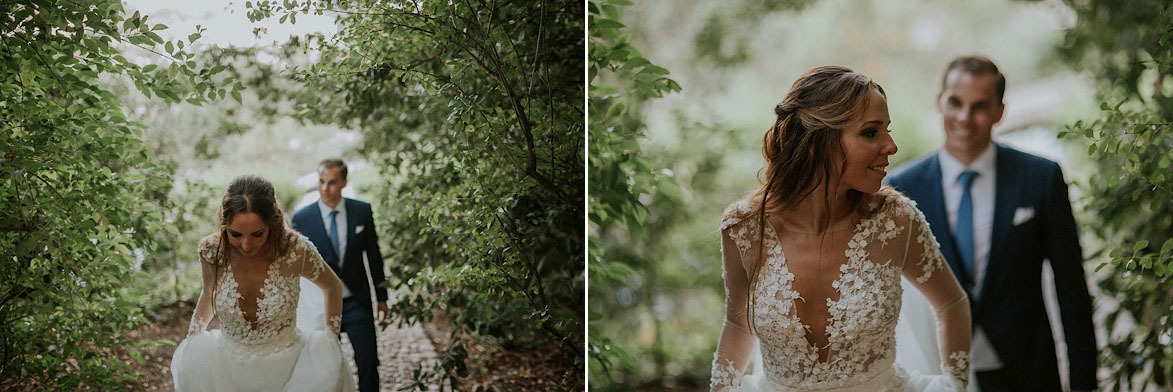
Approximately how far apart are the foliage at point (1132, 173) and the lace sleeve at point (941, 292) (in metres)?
0.32

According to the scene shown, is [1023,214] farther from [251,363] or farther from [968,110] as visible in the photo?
[251,363]

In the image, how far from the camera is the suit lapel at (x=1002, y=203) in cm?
163

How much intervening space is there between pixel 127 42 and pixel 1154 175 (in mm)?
2484

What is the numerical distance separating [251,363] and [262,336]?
0.08 metres

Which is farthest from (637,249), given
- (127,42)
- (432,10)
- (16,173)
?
(16,173)

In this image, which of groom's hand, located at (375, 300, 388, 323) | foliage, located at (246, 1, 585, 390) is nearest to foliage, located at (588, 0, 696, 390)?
foliage, located at (246, 1, 585, 390)

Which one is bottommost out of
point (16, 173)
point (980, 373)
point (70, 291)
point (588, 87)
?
point (980, 373)

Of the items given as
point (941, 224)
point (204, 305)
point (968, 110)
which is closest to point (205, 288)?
point (204, 305)

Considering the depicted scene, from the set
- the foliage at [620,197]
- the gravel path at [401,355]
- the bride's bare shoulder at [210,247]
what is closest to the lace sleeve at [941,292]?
the foliage at [620,197]

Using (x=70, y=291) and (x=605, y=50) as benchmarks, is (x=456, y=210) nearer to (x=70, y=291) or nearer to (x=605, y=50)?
(x=605, y=50)

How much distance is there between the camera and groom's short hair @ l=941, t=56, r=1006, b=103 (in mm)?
1647

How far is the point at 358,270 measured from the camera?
2.06m

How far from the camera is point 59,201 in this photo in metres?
2.00

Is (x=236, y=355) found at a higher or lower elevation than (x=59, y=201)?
lower
